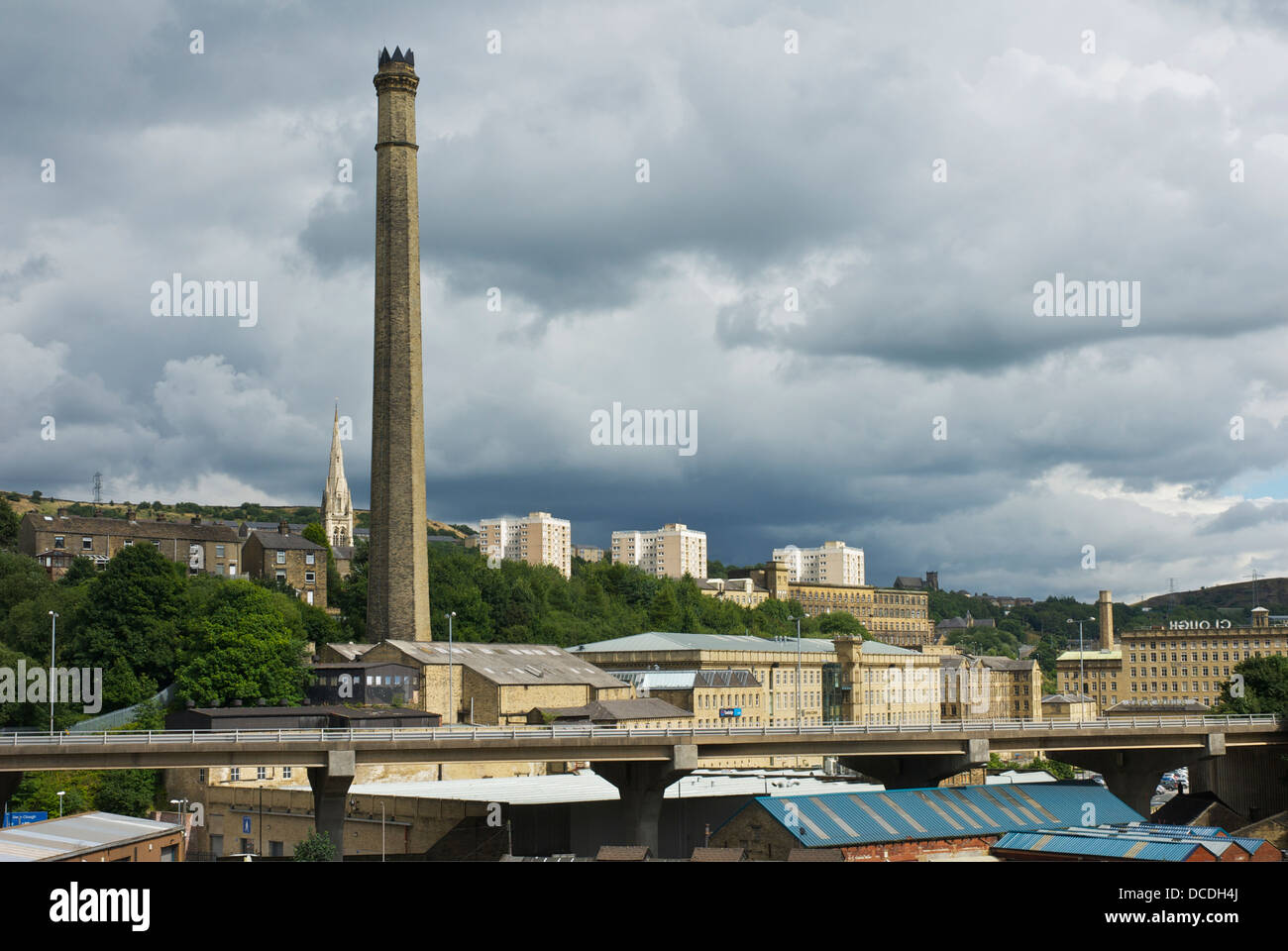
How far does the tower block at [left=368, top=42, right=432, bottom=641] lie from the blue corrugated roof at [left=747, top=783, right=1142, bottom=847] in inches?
2119

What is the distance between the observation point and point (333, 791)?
6194cm

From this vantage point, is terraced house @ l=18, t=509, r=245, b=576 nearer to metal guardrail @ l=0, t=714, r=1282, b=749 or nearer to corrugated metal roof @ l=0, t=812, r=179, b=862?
metal guardrail @ l=0, t=714, r=1282, b=749

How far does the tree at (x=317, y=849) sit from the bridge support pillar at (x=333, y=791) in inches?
20.4

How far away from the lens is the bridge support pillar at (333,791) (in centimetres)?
6038

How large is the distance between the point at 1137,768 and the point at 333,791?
52302mm

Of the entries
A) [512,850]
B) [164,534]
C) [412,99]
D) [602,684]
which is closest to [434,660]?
[602,684]

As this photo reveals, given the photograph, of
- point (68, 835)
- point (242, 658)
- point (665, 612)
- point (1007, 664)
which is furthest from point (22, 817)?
point (1007, 664)

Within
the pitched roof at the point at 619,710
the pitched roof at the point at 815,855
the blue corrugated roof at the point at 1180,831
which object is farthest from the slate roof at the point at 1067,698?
the pitched roof at the point at 815,855

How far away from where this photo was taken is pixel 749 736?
69.0 meters

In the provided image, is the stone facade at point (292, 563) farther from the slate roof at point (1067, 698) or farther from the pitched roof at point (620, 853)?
the pitched roof at point (620, 853)

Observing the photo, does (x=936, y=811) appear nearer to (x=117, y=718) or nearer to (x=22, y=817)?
(x=22, y=817)

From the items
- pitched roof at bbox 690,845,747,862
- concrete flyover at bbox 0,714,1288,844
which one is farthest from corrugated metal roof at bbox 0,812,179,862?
pitched roof at bbox 690,845,747,862

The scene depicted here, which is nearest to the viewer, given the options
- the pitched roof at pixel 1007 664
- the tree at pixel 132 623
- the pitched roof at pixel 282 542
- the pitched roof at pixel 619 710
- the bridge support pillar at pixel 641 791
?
the bridge support pillar at pixel 641 791
